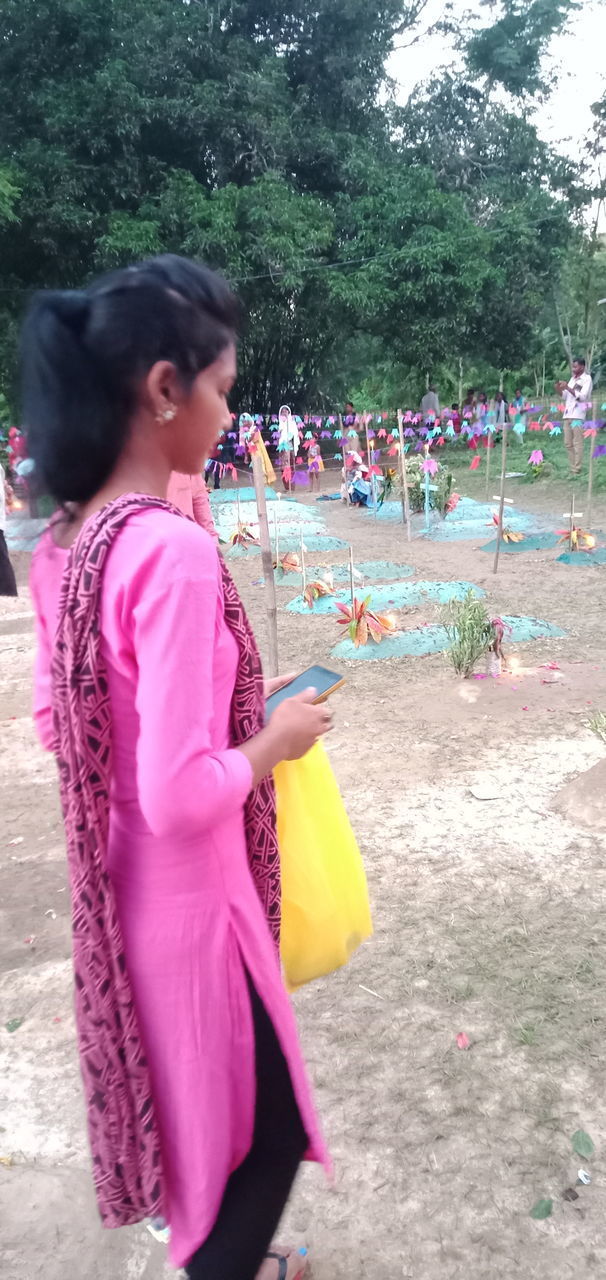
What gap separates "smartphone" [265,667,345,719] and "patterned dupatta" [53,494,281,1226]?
0.20 meters

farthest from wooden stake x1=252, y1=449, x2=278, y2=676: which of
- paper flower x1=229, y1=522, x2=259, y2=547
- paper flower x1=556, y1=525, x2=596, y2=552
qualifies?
paper flower x1=229, y1=522, x2=259, y2=547

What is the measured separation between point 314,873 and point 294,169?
16.5 meters

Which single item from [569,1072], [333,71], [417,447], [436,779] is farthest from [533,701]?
[417,447]

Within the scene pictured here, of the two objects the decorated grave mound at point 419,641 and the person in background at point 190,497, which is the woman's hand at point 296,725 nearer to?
the person in background at point 190,497

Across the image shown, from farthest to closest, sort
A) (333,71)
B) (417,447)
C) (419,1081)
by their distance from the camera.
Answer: (417,447) → (333,71) → (419,1081)

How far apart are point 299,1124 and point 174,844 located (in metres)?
0.46

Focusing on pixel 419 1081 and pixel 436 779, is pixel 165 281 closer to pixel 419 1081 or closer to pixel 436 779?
pixel 419 1081

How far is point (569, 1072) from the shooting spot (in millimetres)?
2012

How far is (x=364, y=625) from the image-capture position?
5.83 m

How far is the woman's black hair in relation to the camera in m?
0.92

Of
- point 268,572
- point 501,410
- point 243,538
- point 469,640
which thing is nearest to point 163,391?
point 268,572

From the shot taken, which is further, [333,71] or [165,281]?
[333,71]

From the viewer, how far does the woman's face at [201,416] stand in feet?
3.18

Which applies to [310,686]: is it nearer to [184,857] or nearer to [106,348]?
[184,857]
